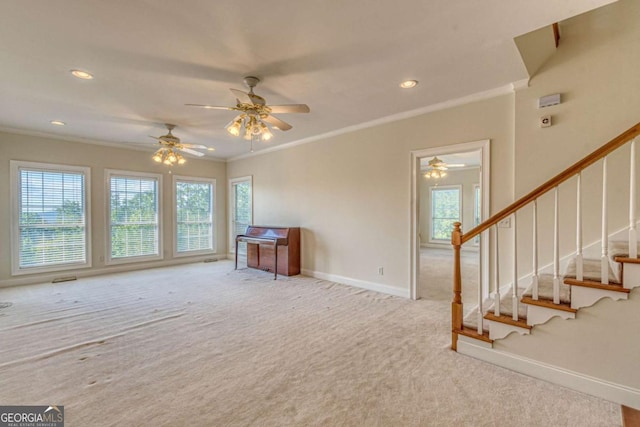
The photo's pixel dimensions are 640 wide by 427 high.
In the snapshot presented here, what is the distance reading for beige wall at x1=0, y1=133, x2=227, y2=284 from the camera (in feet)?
15.7

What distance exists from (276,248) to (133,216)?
3.39 metres

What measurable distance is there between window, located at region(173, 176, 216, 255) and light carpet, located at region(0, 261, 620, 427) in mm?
3004

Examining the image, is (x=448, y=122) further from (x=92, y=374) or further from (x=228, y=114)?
(x=92, y=374)

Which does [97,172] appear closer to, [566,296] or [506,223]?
[506,223]

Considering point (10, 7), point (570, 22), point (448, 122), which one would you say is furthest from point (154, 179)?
point (570, 22)

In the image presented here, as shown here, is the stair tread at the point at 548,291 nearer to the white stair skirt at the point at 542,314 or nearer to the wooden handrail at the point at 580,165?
the white stair skirt at the point at 542,314

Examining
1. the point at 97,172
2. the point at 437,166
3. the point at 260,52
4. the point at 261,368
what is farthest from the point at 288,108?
the point at 97,172

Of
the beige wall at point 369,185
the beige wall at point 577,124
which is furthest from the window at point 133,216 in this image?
the beige wall at point 577,124

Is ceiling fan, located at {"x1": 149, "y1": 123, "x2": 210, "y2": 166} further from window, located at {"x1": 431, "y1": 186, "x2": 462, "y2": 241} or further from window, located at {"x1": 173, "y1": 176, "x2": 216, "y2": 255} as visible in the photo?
window, located at {"x1": 431, "y1": 186, "x2": 462, "y2": 241}

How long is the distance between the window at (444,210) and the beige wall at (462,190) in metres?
0.13

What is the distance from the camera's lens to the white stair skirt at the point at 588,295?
1902mm

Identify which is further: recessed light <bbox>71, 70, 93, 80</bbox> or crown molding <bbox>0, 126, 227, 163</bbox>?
crown molding <bbox>0, 126, 227, 163</bbox>

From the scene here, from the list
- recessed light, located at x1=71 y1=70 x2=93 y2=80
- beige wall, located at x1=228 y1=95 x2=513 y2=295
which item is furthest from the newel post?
recessed light, located at x1=71 y1=70 x2=93 y2=80

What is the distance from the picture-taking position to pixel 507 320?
7.52 feet
